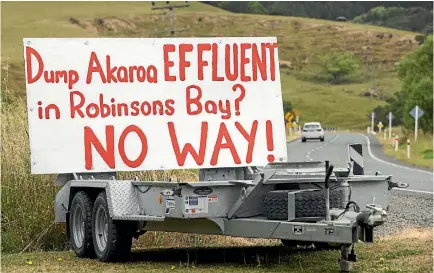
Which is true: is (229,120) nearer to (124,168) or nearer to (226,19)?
(124,168)

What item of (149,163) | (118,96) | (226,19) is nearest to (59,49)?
(118,96)

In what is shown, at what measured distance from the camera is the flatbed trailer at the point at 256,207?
10273mm

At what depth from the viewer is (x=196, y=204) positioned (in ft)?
35.4

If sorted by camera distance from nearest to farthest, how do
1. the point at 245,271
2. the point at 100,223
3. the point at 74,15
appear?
1. the point at 245,271
2. the point at 100,223
3. the point at 74,15

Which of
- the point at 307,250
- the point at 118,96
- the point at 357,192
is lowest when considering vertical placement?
the point at 307,250

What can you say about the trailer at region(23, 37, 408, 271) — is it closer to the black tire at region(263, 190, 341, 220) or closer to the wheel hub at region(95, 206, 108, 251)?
the wheel hub at region(95, 206, 108, 251)

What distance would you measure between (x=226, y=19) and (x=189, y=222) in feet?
595

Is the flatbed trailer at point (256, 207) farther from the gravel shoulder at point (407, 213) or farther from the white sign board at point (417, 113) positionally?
the white sign board at point (417, 113)

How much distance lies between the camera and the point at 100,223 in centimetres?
1224

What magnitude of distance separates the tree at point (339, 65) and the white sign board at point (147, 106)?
540ft

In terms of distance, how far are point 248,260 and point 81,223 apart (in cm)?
216

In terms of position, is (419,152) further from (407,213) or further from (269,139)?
(269,139)

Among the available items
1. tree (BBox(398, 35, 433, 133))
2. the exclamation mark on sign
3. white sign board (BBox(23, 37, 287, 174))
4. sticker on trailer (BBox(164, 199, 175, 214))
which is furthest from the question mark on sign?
tree (BBox(398, 35, 433, 133))

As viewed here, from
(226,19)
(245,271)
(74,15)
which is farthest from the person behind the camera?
(226,19)
